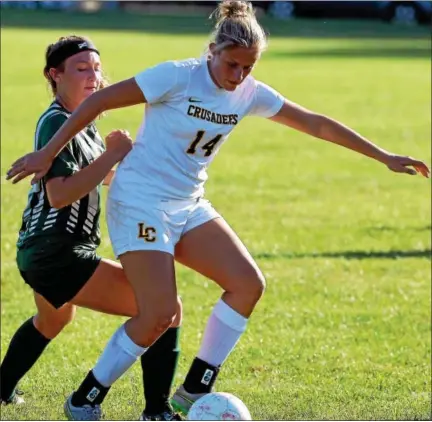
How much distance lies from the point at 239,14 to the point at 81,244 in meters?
1.28

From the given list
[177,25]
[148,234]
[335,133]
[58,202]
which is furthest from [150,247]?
[177,25]

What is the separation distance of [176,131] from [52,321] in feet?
4.35

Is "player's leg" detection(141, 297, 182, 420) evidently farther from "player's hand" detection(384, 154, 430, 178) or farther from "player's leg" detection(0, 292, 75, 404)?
"player's hand" detection(384, 154, 430, 178)

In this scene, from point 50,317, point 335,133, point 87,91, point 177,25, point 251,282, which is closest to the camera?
point 251,282

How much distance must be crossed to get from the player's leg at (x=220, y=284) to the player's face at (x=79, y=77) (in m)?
0.79

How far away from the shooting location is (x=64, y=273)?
5.60m

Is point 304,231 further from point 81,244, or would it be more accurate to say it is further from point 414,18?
point 414,18

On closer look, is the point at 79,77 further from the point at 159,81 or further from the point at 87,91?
the point at 159,81

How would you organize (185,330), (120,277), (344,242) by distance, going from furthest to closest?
(344,242), (185,330), (120,277)

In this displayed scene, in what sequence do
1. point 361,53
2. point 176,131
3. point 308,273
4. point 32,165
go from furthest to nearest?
1. point 361,53
2. point 308,273
3. point 176,131
4. point 32,165

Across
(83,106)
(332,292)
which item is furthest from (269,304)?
(83,106)

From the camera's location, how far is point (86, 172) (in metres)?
5.31

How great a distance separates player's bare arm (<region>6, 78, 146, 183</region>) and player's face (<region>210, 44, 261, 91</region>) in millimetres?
414

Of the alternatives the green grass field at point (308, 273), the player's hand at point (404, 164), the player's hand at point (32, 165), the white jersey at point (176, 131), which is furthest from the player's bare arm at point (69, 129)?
the player's hand at point (404, 164)
